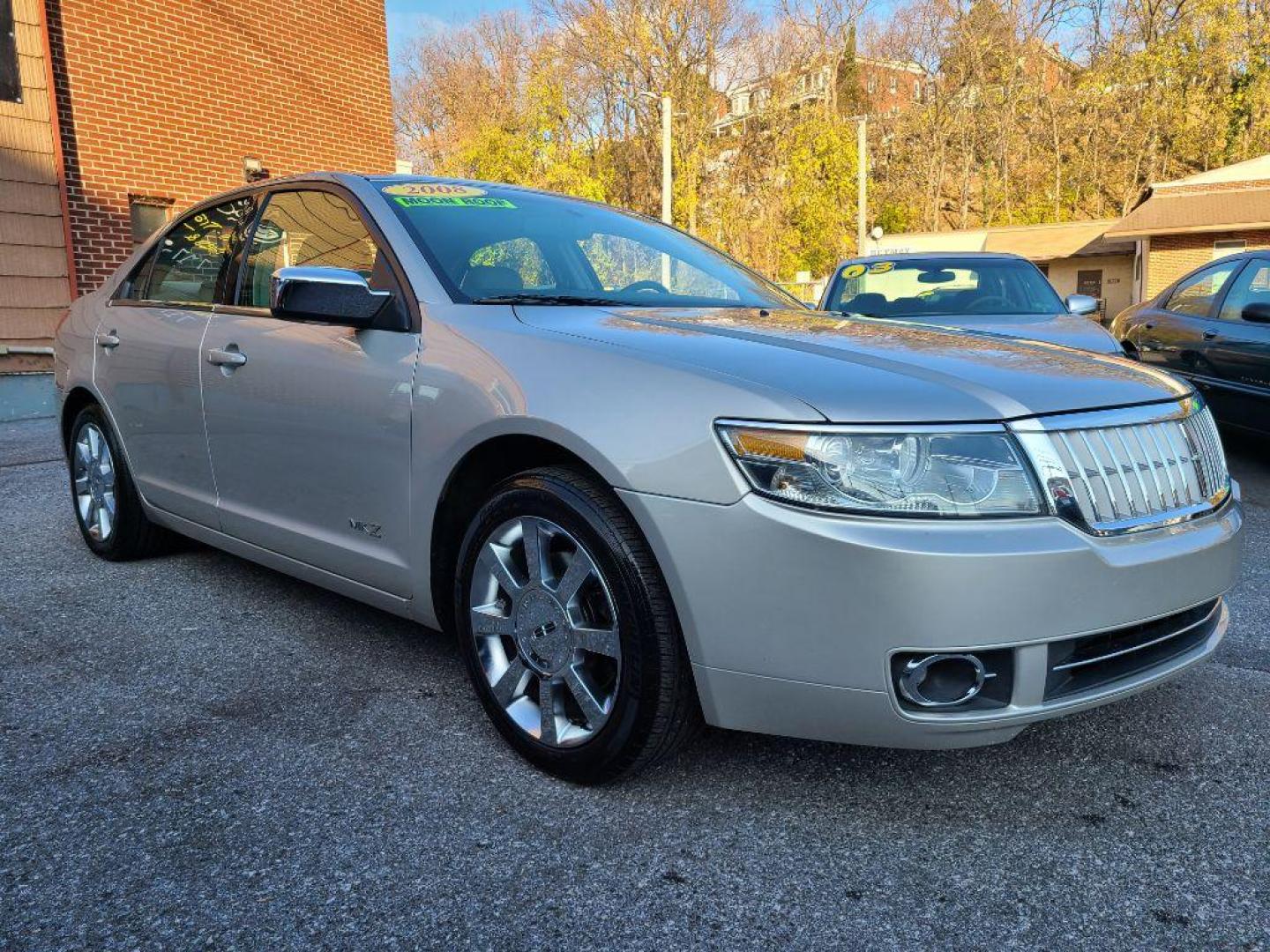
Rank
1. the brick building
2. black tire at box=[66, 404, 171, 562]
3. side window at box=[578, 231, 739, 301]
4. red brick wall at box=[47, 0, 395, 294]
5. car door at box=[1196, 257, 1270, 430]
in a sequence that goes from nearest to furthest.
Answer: side window at box=[578, 231, 739, 301]
black tire at box=[66, 404, 171, 562]
car door at box=[1196, 257, 1270, 430]
the brick building
red brick wall at box=[47, 0, 395, 294]

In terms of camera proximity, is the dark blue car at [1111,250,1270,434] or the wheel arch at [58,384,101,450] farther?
the dark blue car at [1111,250,1270,434]

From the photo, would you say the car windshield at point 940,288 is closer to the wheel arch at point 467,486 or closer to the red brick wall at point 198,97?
the wheel arch at point 467,486

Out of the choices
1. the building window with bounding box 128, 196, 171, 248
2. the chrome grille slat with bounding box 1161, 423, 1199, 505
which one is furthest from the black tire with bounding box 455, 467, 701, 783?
the building window with bounding box 128, 196, 171, 248

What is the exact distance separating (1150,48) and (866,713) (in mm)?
42155

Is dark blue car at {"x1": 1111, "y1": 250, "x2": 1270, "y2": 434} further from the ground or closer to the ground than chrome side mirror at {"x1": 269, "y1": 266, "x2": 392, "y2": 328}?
closer to the ground

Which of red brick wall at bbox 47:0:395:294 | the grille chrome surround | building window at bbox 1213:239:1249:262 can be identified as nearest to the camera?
the grille chrome surround

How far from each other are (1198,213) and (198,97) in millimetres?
23398

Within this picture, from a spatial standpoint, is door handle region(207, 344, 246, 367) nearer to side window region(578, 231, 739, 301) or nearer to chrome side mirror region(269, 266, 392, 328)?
chrome side mirror region(269, 266, 392, 328)

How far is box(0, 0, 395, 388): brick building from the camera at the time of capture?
32.5 feet

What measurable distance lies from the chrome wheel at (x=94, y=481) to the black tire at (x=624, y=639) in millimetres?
2715

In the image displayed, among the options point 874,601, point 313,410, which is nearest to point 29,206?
point 313,410

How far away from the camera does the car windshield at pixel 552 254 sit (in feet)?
9.70

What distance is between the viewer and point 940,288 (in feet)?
23.1

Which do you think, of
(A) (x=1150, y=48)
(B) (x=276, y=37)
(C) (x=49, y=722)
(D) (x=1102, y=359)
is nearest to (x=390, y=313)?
(C) (x=49, y=722)
